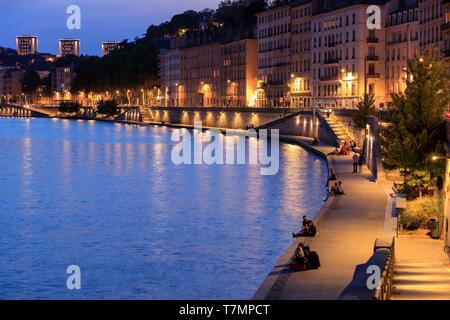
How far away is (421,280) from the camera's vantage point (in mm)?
22719

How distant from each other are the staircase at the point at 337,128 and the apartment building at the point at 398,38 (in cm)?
1581

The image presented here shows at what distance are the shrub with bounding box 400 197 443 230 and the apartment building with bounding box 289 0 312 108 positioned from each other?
92.2 metres

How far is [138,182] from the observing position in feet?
201

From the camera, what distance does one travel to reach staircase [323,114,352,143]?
7844 cm

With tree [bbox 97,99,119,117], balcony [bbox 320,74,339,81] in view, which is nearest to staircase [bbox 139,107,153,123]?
tree [bbox 97,99,119,117]

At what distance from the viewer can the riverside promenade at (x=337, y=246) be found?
21672 millimetres

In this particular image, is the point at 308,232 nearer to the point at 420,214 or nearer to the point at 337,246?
the point at 337,246

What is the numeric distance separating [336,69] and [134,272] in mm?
88727

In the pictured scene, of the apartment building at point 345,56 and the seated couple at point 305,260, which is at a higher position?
the apartment building at point 345,56

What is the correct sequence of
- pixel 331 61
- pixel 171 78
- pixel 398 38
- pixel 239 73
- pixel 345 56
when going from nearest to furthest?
pixel 398 38 → pixel 345 56 → pixel 331 61 → pixel 239 73 → pixel 171 78

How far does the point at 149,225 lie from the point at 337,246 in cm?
1341

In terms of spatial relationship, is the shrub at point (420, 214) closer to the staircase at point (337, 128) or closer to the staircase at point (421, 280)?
the staircase at point (421, 280)

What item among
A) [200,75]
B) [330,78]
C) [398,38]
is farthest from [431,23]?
[200,75]

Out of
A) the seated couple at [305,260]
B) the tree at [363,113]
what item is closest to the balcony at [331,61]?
the tree at [363,113]
